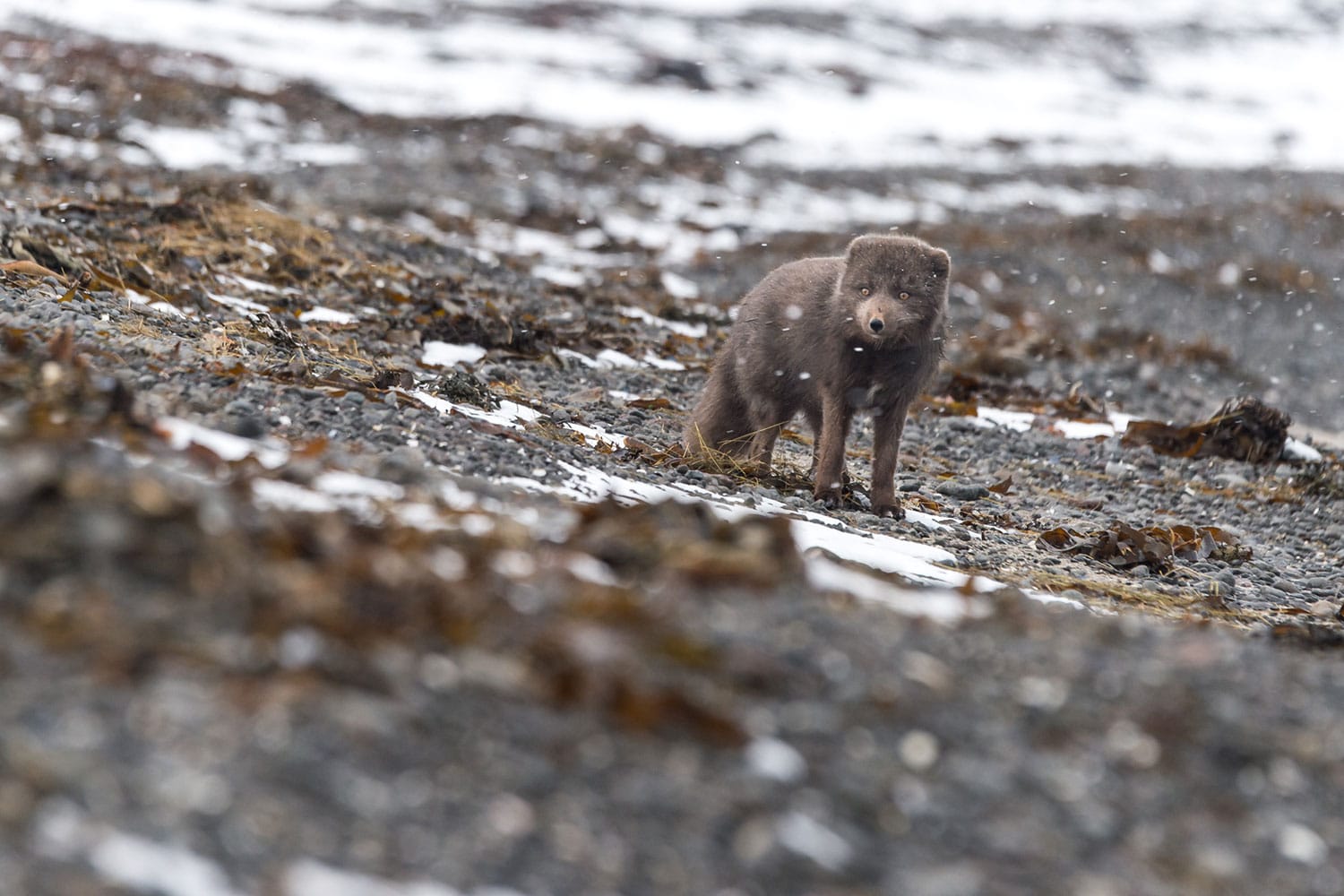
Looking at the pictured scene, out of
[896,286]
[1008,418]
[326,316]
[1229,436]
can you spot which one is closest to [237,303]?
[326,316]

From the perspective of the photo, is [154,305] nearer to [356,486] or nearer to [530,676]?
[356,486]

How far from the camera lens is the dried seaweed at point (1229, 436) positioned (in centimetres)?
1177

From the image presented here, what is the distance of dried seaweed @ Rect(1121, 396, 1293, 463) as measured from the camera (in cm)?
1177

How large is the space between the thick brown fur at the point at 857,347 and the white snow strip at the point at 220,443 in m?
3.67

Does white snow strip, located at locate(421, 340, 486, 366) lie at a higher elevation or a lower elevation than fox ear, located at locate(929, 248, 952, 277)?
lower

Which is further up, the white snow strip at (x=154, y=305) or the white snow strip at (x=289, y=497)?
the white snow strip at (x=289, y=497)

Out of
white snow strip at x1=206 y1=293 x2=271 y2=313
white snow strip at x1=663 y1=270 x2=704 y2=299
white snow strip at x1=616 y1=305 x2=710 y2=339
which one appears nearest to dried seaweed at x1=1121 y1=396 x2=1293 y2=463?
white snow strip at x1=616 y1=305 x2=710 y2=339

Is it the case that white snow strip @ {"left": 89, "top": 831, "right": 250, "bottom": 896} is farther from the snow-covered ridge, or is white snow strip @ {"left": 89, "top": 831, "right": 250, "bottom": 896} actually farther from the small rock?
the snow-covered ridge

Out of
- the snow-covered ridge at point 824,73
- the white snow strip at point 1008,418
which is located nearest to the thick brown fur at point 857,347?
the white snow strip at point 1008,418

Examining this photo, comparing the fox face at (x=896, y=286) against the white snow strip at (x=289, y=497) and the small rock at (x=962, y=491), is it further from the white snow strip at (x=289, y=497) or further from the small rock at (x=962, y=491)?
the white snow strip at (x=289, y=497)

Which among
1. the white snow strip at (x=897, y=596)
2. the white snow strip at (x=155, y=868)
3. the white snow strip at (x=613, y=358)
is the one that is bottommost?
the white snow strip at (x=613, y=358)

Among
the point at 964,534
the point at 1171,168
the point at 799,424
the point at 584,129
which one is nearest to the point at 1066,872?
the point at 964,534

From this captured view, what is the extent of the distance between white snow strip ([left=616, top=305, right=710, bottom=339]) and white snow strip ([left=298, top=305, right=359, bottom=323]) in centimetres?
424

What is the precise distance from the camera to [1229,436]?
1186cm
